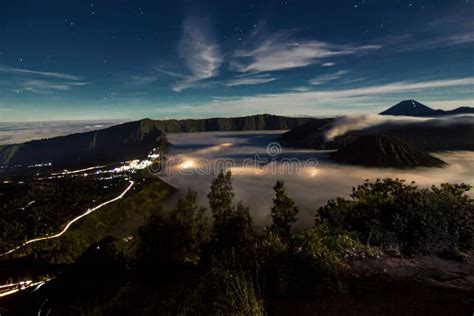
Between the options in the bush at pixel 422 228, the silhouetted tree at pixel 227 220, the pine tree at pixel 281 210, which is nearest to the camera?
the bush at pixel 422 228

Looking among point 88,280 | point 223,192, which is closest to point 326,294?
point 88,280

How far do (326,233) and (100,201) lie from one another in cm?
20319

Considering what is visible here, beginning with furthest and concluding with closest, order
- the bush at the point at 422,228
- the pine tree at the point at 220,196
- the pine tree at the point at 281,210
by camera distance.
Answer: the pine tree at the point at 281,210
the pine tree at the point at 220,196
the bush at the point at 422,228

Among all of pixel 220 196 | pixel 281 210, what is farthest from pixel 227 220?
pixel 281 210

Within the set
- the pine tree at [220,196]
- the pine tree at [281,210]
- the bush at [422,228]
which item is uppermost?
the bush at [422,228]

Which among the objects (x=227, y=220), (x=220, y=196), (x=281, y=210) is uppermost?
(x=227, y=220)

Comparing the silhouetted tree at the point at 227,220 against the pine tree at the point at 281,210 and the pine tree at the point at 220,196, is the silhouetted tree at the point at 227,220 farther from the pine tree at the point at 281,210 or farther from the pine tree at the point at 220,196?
the pine tree at the point at 281,210

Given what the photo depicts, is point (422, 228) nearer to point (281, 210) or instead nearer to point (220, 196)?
point (220, 196)

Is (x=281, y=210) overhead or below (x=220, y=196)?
below

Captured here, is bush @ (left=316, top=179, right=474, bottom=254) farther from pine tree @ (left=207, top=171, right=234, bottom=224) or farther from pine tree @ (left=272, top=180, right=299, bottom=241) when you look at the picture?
pine tree @ (left=272, top=180, right=299, bottom=241)

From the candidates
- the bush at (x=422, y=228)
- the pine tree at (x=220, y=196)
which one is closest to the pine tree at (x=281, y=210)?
the pine tree at (x=220, y=196)

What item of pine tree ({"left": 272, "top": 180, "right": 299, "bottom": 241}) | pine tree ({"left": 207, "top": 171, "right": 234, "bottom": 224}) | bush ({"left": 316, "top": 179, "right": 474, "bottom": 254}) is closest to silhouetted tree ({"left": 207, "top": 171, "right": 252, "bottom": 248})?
pine tree ({"left": 207, "top": 171, "right": 234, "bottom": 224})

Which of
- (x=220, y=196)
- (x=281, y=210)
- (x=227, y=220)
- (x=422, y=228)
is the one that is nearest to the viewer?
(x=422, y=228)

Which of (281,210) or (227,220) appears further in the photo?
(281,210)
